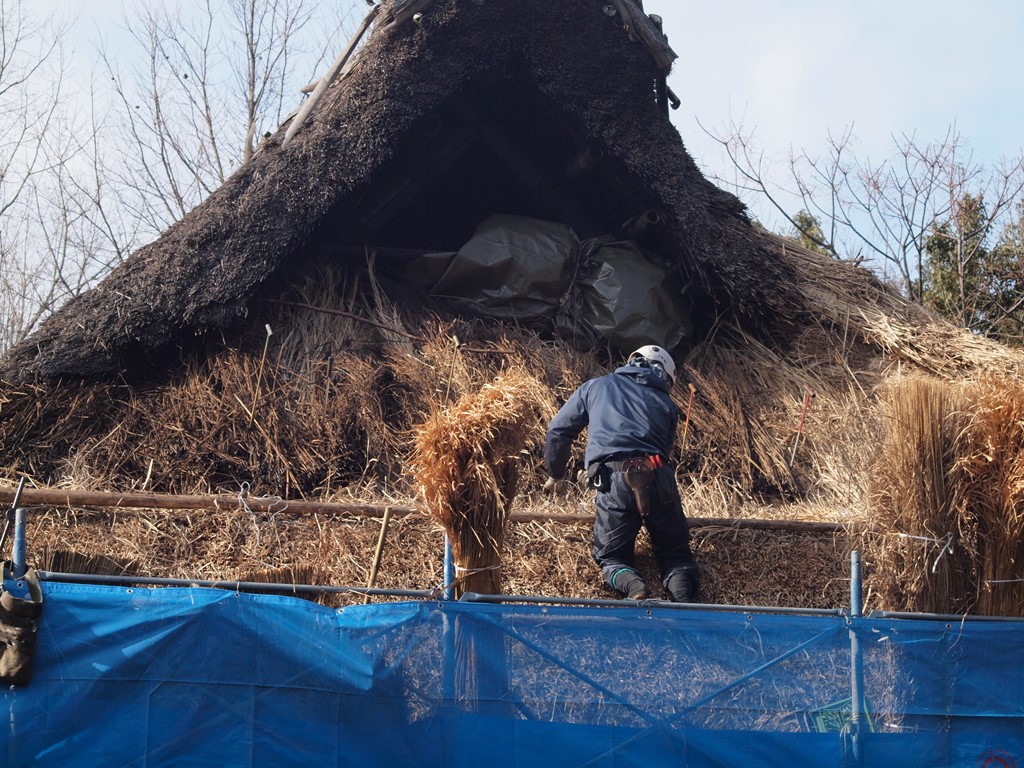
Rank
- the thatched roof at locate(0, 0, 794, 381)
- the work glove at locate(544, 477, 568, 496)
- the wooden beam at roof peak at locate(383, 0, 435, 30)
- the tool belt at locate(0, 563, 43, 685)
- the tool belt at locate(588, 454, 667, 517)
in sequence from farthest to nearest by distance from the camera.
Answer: the wooden beam at roof peak at locate(383, 0, 435, 30) → the thatched roof at locate(0, 0, 794, 381) → the work glove at locate(544, 477, 568, 496) → the tool belt at locate(588, 454, 667, 517) → the tool belt at locate(0, 563, 43, 685)

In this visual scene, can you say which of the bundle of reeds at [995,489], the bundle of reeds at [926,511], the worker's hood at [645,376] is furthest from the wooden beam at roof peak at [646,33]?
the bundle of reeds at [995,489]

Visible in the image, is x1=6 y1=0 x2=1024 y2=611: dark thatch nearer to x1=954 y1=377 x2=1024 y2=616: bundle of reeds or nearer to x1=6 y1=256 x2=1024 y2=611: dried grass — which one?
x1=6 y1=256 x2=1024 y2=611: dried grass

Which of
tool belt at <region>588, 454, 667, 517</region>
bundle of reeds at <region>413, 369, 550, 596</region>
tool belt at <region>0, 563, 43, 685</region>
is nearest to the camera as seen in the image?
tool belt at <region>0, 563, 43, 685</region>

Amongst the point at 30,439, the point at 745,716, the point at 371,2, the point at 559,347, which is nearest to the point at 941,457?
the point at 745,716

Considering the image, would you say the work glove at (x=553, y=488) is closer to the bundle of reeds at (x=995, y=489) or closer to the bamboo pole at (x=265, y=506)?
the bamboo pole at (x=265, y=506)

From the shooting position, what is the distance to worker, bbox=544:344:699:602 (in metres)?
5.08

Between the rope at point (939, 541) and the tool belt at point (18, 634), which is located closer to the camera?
the tool belt at point (18, 634)

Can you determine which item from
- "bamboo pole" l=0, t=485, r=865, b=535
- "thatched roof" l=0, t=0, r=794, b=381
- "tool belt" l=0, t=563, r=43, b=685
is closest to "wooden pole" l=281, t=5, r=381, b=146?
"thatched roof" l=0, t=0, r=794, b=381

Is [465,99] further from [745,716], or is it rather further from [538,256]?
[745,716]

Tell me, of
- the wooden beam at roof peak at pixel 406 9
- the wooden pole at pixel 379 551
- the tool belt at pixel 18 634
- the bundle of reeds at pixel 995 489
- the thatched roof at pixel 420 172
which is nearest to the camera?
the tool belt at pixel 18 634

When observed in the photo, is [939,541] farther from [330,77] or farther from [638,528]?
[330,77]

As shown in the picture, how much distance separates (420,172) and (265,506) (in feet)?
10.7

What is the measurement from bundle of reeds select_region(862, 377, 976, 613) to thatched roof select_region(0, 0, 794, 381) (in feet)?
6.91

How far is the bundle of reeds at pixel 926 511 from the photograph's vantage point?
16.1ft
